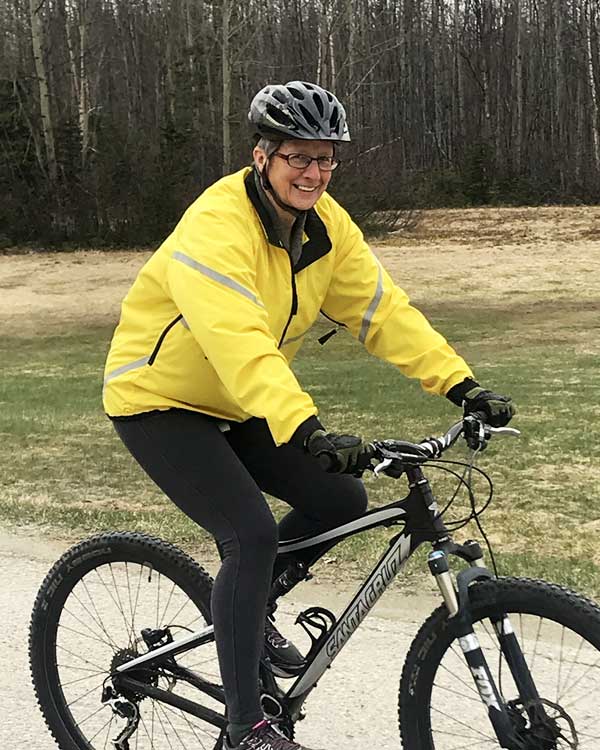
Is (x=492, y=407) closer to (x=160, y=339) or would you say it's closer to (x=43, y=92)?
(x=160, y=339)

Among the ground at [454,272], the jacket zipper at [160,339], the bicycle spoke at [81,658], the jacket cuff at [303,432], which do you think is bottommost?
the ground at [454,272]

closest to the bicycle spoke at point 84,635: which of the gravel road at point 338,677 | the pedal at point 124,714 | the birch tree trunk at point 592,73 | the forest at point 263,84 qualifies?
the pedal at point 124,714

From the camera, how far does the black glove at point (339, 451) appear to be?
2359 mm

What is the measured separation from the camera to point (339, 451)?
7.73ft

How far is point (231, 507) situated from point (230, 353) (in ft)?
1.55

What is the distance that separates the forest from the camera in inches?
1278

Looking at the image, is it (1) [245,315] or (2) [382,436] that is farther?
(2) [382,436]

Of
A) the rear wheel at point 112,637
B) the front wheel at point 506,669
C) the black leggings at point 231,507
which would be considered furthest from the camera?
the rear wheel at point 112,637

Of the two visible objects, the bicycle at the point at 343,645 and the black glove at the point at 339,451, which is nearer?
the black glove at the point at 339,451

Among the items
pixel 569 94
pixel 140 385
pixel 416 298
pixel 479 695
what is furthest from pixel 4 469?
pixel 569 94

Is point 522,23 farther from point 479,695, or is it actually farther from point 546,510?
point 479,695

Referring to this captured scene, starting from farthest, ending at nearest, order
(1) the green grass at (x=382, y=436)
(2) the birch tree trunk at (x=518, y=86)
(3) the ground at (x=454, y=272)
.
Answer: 1. (2) the birch tree trunk at (x=518, y=86)
2. (3) the ground at (x=454, y=272)
3. (1) the green grass at (x=382, y=436)

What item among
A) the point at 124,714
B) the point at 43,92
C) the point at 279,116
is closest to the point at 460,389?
the point at 279,116

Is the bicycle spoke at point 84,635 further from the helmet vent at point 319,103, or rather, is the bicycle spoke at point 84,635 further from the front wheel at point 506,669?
the helmet vent at point 319,103
